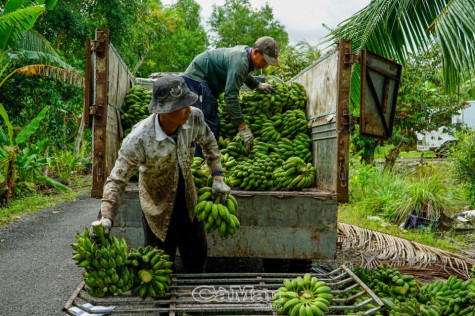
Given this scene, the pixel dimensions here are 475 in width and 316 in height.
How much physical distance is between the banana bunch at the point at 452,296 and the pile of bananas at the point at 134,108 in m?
3.62

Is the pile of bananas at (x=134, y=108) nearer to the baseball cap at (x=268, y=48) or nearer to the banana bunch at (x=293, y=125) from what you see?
the baseball cap at (x=268, y=48)

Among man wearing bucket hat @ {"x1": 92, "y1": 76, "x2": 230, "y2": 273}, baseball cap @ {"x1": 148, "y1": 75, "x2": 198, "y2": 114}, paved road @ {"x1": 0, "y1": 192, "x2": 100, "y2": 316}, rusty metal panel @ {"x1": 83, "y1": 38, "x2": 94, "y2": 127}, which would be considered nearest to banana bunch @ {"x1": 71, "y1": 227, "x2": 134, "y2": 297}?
man wearing bucket hat @ {"x1": 92, "y1": 76, "x2": 230, "y2": 273}

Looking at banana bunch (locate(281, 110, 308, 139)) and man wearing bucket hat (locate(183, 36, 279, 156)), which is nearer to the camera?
man wearing bucket hat (locate(183, 36, 279, 156))

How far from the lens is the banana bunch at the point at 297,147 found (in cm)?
497

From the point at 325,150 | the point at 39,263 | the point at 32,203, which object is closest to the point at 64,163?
the point at 32,203

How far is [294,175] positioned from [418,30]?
398 centimetres

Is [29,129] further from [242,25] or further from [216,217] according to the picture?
[242,25]

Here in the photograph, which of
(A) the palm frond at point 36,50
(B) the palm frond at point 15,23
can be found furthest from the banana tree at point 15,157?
(A) the palm frond at point 36,50

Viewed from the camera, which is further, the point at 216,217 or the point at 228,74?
the point at 228,74

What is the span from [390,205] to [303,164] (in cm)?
373

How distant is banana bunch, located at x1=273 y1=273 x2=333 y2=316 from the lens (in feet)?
7.58

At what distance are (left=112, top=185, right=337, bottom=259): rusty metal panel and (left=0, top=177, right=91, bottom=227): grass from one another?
526 cm

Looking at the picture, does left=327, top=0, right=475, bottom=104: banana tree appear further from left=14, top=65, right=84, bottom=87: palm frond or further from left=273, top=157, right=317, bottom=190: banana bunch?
left=14, top=65, right=84, bottom=87: palm frond

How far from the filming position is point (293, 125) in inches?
209
